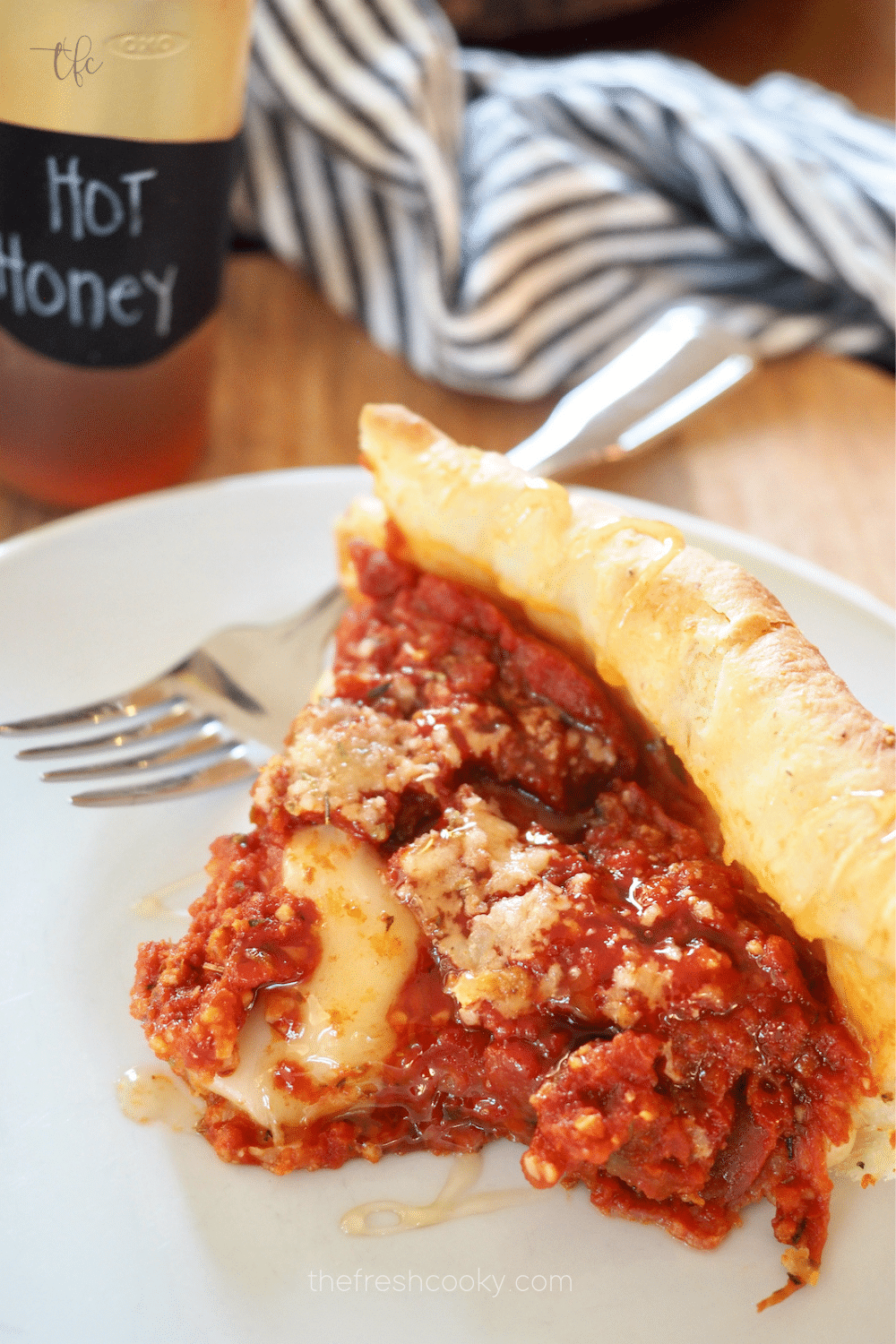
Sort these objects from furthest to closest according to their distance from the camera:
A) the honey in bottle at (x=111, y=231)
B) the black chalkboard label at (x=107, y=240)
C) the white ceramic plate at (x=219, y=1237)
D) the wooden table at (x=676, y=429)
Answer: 1. the wooden table at (x=676, y=429)
2. the black chalkboard label at (x=107, y=240)
3. the honey in bottle at (x=111, y=231)
4. the white ceramic plate at (x=219, y=1237)

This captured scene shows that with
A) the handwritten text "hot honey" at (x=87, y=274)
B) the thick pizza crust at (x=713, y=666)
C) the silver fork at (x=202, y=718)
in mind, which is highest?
the handwritten text "hot honey" at (x=87, y=274)

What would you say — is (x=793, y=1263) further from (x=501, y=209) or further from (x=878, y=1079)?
(x=501, y=209)

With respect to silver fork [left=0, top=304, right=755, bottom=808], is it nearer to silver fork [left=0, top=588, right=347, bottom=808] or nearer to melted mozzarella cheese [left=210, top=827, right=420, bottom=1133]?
silver fork [left=0, top=588, right=347, bottom=808]

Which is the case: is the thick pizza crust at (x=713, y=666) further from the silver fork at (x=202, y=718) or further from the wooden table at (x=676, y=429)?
the wooden table at (x=676, y=429)

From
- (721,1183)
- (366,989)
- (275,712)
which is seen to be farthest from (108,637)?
(721,1183)

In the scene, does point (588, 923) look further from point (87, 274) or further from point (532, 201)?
point (532, 201)

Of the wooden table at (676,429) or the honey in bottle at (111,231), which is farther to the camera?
the wooden table at (676,429)

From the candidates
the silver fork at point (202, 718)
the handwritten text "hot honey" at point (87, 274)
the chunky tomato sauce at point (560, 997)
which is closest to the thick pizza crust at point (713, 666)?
the chunky tomato sauce at point (560, 997)
